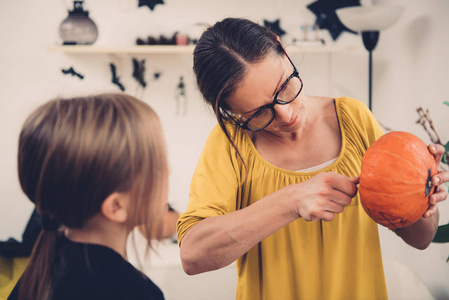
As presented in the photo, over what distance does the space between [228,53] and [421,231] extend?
2.31 feet

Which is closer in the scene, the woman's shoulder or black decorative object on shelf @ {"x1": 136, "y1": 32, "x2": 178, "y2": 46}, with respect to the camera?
the woman's shoulder

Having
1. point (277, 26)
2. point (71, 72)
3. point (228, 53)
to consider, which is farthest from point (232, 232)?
point (71, 72)

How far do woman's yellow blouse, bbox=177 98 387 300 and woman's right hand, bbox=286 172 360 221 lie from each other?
0.62 feet

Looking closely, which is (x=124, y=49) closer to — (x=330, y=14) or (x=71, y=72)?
(x=71, y=72)

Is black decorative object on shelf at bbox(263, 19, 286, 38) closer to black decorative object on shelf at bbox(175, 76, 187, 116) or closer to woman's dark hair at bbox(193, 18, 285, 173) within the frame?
black decorative object on shelf at bbox(175, 76, 187, 116)

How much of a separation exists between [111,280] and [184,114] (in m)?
2.27

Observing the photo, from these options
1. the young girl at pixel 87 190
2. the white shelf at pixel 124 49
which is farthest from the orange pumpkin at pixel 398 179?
the white shelf at pixel 124 49

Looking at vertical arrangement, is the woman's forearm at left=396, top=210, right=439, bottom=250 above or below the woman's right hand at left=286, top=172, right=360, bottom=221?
below

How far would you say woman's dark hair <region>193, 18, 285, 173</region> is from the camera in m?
0.91

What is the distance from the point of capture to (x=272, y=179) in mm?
1056

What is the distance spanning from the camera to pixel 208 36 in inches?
37.3

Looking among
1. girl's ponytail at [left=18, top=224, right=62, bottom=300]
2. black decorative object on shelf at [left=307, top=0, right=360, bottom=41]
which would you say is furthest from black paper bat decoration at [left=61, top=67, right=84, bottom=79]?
girl's ponytail at [left=18, top=224, right=62, bottom=300]

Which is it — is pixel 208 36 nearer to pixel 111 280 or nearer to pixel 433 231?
pixel 111 280

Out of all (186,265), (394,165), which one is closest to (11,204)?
(186,265)
